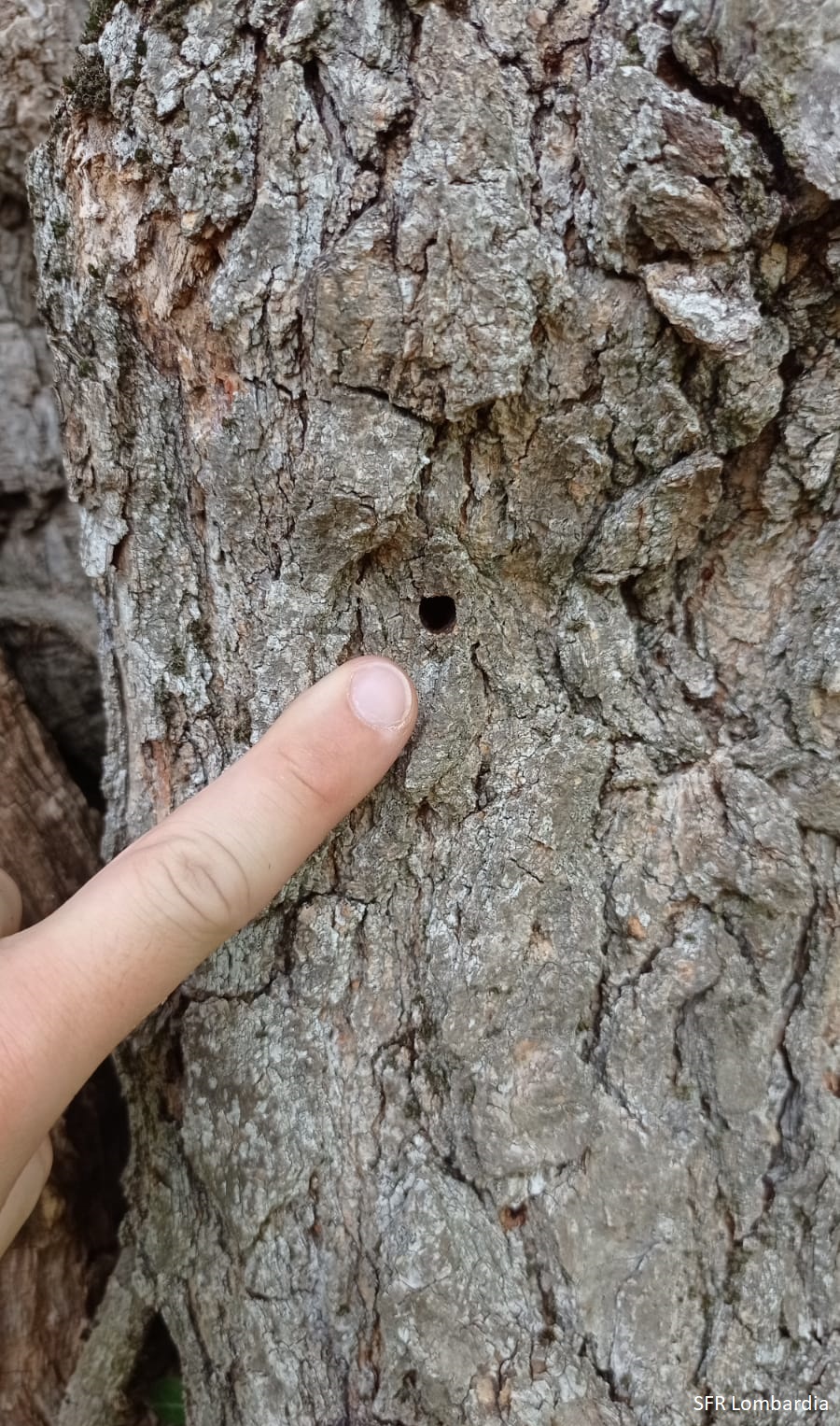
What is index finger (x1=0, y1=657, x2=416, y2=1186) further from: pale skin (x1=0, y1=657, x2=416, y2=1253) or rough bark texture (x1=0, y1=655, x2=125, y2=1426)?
rough bark texture (x1=0, y1=655, x2=125, y2=1426)

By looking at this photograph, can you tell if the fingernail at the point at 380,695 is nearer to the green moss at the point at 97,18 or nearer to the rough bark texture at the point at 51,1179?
the rough bark texture at the point at 51,1179

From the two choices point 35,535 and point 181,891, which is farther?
point 35,535

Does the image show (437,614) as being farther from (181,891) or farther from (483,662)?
(181,891)

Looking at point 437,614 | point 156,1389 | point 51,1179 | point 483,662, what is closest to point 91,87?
point 437,614

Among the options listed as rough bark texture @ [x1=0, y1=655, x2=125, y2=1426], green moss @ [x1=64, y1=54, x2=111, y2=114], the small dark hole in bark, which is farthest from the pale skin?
green moss @ [x1=64, y1=54, x2=111, y2=114]

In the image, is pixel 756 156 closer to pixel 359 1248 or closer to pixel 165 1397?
pixel 359 1248

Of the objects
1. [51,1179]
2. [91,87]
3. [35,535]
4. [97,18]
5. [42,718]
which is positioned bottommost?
[51,1179]

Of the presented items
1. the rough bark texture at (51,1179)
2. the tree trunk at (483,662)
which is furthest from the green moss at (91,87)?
the rough bark texture at (51,1179)

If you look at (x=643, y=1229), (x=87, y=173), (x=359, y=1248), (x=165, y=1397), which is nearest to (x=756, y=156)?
(x=87, y=173)
